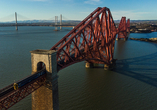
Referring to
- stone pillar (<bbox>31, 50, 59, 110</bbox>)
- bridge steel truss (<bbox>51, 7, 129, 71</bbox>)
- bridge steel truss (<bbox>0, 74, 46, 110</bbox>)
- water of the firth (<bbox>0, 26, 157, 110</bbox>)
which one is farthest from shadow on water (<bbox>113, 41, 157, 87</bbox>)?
bridge steel truss (<bbox>0, 74, 46, 110</bbox>)

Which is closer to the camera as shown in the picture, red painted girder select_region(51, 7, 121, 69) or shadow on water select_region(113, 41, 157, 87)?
red painted girder select_region(51, 7, 121, 69)

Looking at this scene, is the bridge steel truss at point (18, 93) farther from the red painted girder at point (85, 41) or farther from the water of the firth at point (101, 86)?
the water of the firth at point (101, 86)

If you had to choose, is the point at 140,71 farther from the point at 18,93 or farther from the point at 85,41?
the point at 18,93

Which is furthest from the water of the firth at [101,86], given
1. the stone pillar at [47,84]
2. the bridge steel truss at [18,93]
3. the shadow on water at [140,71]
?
the bridge steel truss at [18,93]

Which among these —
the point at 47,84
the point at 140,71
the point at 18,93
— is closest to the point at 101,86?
the point at 47,84

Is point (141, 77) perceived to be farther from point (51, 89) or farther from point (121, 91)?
point (51, 89)

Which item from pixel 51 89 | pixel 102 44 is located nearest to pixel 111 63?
pixel 102 44

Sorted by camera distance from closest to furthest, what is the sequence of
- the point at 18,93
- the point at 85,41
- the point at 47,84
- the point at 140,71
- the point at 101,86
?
the point at 18,93, the point at 47,84, the point at 85,41, the point at 101,86, the point at 140,71

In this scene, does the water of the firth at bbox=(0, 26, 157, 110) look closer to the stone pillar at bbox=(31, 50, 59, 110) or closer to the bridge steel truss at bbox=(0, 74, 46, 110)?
the stone pillar at bbox=(31, 50, 59, 110)
